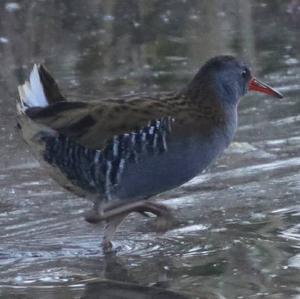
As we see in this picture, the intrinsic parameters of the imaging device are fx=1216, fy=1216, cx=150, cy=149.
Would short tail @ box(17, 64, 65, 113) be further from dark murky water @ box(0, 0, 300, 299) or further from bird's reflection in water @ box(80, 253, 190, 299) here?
bird's reflection in water @ box(80, 253, 190, 299)

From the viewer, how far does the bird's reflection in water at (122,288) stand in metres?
6.08

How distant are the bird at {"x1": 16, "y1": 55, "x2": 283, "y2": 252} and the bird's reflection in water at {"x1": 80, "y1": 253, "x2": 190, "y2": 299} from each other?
1.66 feet

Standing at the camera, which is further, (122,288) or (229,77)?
(229,77)

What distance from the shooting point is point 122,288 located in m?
6.26

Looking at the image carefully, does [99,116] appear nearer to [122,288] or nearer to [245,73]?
[245,73]

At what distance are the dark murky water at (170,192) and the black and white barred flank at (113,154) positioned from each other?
1.35 ft

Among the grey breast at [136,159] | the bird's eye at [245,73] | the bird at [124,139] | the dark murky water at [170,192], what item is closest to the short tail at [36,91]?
the bird at [124,139]

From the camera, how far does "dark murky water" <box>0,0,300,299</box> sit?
6348mm

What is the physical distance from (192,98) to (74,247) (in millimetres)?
1152

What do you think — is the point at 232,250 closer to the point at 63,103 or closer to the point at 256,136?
the point at 63,103

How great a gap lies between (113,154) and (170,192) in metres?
1.30

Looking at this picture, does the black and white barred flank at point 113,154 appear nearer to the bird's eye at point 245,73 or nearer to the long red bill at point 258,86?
the bird's eye at point 245,73

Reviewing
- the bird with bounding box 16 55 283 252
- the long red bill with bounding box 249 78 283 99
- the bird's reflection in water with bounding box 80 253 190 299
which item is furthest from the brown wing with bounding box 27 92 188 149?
the bird's reflection in water with bounding box 80 253 190 299

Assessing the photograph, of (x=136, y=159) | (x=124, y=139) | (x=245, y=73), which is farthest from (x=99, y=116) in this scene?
(x=245, y=73)
